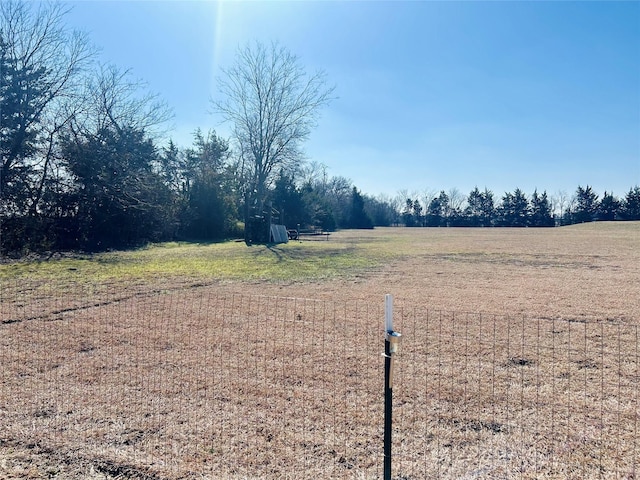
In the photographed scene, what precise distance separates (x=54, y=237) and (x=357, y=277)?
45.5 feet

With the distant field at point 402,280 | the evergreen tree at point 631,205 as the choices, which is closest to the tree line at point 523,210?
the evergreen tree at point 631,205

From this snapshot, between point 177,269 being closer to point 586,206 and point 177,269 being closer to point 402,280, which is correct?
point 402,280

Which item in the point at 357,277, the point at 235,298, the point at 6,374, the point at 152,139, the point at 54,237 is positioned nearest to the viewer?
the point at 6,374

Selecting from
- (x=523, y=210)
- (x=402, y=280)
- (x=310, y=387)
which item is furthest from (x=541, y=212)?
(x=310, y=387)

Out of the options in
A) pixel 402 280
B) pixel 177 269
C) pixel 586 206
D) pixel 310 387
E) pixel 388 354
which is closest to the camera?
pixel 388 354

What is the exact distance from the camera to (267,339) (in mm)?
4488

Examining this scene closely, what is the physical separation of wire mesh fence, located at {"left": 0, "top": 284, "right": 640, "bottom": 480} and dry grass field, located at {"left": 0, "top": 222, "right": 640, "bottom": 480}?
0.05ft

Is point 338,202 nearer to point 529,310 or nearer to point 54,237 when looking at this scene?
point 54,237

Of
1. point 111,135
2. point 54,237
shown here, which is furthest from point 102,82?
point 54,237

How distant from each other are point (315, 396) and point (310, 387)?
0.17 m

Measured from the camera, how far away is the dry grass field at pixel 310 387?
2.22m

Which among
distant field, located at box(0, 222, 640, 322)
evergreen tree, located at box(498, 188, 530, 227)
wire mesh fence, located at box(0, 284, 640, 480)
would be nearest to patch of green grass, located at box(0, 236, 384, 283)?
distant field, located at box(0, 222, 640, 322)

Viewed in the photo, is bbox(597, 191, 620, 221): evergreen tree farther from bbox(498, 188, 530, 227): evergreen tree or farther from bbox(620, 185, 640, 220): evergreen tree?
bbox(498, 188, 530, 227): evergreen tree

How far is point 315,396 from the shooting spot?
3041mm
